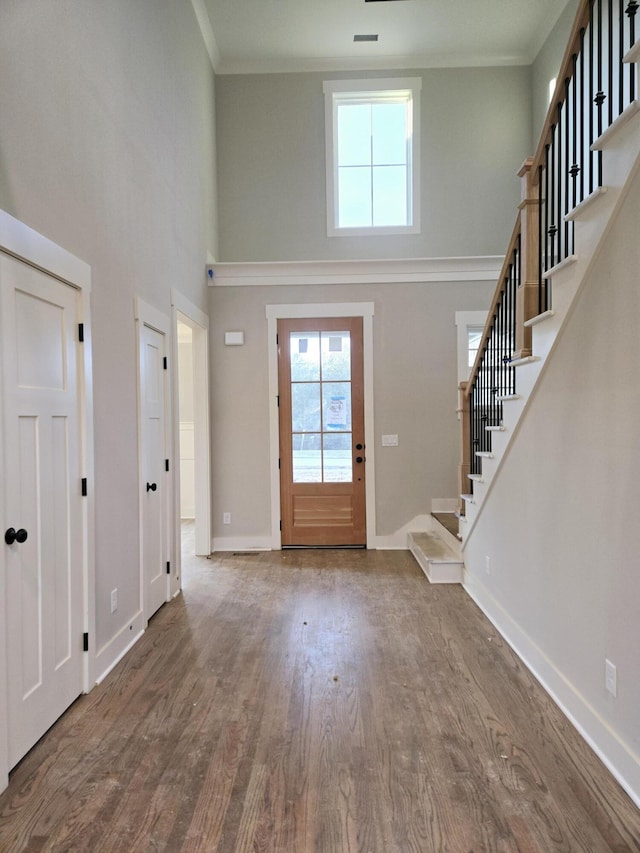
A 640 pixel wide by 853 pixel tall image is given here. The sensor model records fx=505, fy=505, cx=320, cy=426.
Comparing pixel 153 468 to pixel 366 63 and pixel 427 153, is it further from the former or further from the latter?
pixel 366 63

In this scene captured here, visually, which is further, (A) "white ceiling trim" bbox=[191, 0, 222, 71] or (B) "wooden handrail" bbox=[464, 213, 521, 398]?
(A) "white ceiling trim" bbox=[191, 0, 222, 71]

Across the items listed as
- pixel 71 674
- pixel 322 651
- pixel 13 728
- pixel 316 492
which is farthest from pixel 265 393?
pixel 13 728

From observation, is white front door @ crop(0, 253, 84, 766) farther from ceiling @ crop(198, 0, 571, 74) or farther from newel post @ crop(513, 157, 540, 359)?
ceiling @ crop(198, 0, 571, 74)

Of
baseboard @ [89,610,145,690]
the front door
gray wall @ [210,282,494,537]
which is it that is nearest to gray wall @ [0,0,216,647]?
baseboard @ [89,610,145,690]

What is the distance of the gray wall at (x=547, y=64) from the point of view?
474cm

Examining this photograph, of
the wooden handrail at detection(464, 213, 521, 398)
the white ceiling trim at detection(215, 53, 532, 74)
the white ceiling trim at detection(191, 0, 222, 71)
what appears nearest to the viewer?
the wooden handrail at detection(464, 213, 521, 398)

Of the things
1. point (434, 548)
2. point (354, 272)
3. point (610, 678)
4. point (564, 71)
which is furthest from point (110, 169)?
point (434, 548)

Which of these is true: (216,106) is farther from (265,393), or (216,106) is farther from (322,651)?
(322,651)

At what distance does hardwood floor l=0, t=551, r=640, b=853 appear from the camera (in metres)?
1.67

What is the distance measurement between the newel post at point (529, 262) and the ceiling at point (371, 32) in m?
3.11

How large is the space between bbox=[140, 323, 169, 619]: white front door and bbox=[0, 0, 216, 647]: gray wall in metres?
0.15

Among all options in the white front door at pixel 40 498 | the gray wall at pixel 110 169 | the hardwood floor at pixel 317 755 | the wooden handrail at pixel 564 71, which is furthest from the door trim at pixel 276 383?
the white front door at pixel 40 498

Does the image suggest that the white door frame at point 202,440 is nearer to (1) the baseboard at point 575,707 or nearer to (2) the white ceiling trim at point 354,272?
(2) the white ceiling trim at point 354,272

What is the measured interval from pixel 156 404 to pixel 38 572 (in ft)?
5.48
